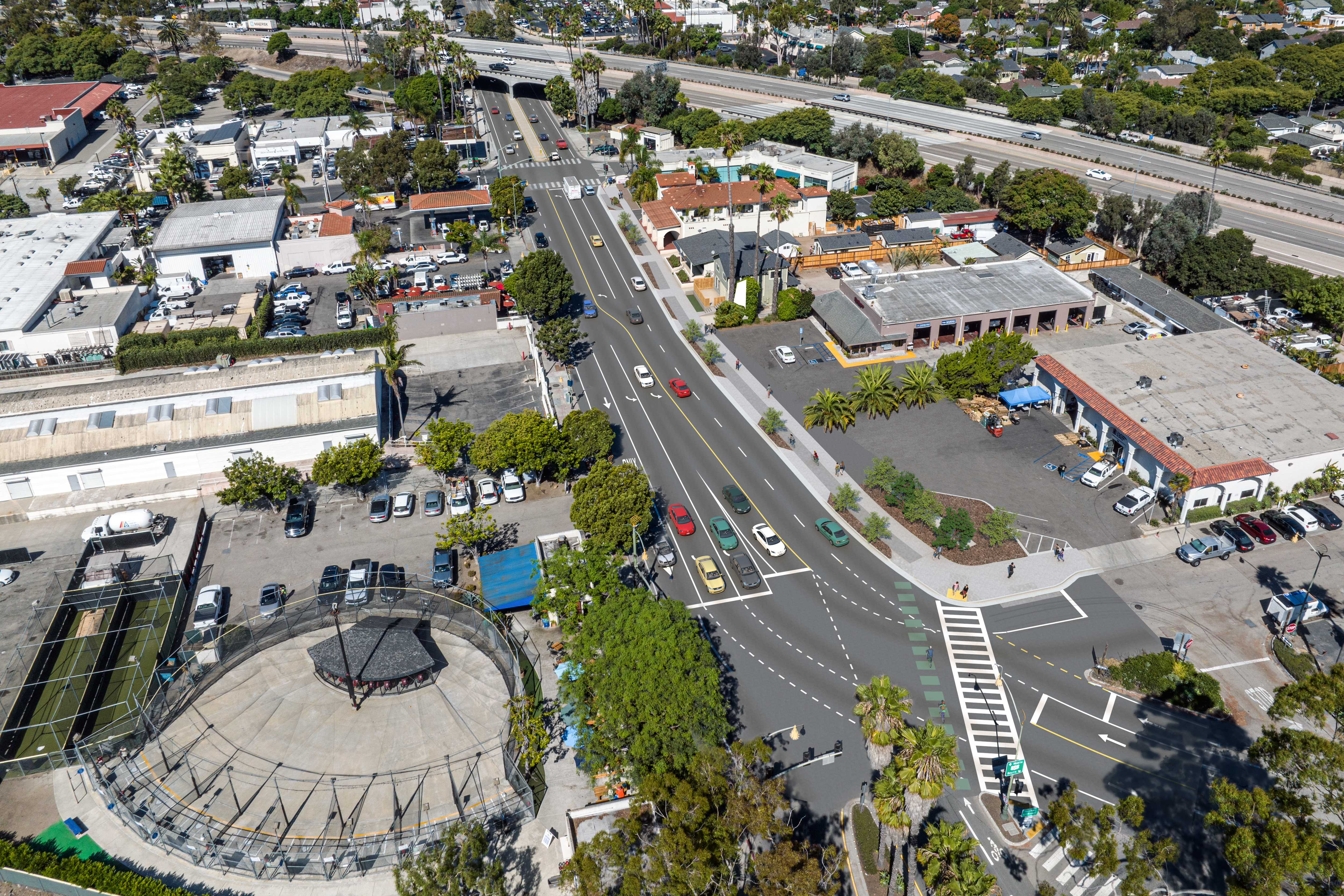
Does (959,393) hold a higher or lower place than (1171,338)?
lower

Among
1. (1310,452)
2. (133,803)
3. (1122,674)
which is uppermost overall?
(1310,452)

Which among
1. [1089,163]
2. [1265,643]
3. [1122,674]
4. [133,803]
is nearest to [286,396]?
[133,803]

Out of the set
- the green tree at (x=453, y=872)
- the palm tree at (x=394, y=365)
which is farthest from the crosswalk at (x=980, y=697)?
the palm tree at (x=394, y=365)

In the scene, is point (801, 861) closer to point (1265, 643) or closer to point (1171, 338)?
point (1265, 643)

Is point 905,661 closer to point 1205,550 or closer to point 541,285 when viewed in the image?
point 1205,550

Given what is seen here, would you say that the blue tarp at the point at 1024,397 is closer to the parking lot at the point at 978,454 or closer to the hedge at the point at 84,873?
the parking lot at the point at 978,454

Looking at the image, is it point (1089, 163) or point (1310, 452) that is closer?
point (1310, 452)
